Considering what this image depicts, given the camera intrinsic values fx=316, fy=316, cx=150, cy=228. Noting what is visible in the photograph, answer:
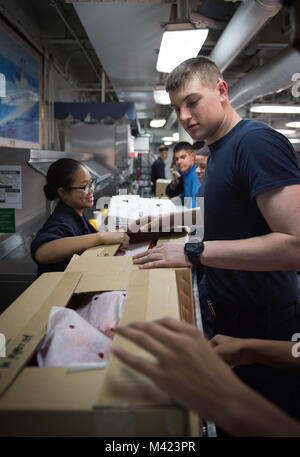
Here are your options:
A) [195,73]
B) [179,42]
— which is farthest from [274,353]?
[179,42]

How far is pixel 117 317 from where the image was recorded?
0.91 meters

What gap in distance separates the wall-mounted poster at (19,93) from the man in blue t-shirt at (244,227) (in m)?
2.63

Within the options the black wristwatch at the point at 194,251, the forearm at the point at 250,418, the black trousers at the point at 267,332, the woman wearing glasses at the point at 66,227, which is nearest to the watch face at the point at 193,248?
the black wristwatch at the point at 194,251

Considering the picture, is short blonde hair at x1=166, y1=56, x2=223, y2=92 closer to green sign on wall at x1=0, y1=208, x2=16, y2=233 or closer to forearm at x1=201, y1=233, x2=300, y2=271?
forearm at x1=201, y1=233, x2=300, y2=271

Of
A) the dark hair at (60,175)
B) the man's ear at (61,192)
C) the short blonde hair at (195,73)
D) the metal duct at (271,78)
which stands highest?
the metal duct at (271,78)

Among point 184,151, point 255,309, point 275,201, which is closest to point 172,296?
point 275,201

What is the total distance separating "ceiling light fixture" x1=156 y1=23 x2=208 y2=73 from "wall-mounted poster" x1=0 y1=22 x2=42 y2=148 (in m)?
1.71

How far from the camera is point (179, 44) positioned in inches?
108

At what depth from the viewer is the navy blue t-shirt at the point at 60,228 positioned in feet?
5.79

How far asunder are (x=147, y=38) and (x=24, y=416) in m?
4.36

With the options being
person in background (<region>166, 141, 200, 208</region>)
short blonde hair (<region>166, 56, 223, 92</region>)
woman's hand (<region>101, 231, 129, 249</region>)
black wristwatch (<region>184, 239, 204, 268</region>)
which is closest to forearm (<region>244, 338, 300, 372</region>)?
black wristwatch (<region>184, 239, 204, 268</region>)

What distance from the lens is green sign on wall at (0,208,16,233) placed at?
210cm

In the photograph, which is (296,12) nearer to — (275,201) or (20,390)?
(275,201)

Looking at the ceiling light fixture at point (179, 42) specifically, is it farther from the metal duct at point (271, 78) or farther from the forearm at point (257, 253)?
the forearm at point (257, 253)
